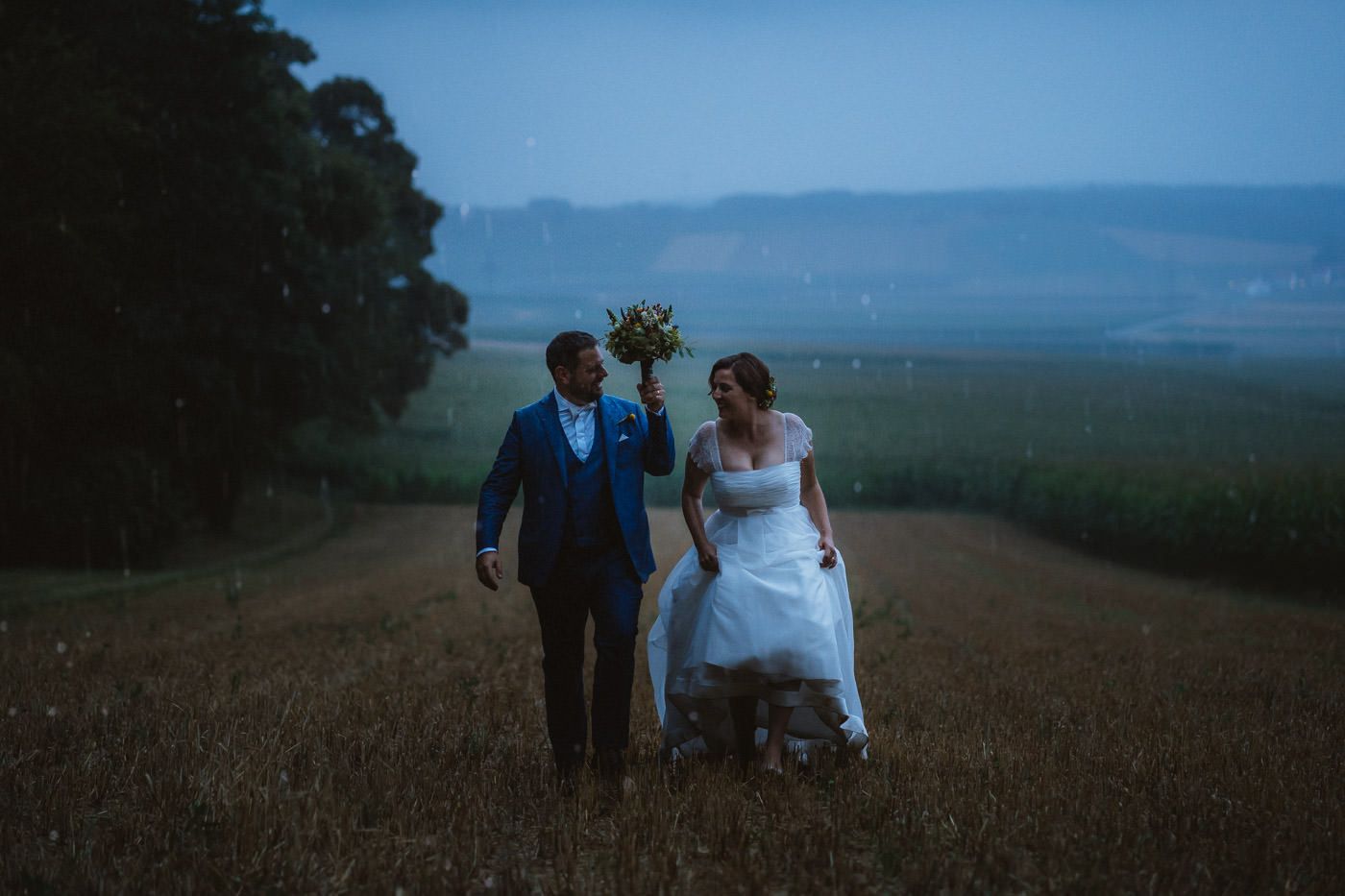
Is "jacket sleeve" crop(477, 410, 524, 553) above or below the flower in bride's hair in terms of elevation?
below

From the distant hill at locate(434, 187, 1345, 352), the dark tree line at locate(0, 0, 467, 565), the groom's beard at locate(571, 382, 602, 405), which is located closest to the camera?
the groom's beard at locate(571, 382, 602, 405)

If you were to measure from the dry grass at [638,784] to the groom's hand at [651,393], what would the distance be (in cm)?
189

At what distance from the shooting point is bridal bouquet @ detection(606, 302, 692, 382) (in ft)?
21.4

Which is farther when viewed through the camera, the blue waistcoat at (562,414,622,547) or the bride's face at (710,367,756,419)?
the bride's face at (710,367,756,419)

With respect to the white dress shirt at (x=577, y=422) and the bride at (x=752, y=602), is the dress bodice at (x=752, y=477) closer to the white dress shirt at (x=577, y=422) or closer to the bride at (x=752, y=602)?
the bride at (x=752, y=602)

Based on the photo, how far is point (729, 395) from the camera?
674 cm

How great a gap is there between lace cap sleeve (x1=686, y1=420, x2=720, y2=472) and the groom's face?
2.14 ft

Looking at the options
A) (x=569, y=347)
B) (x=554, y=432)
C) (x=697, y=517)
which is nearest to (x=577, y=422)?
(x=554, y=432)

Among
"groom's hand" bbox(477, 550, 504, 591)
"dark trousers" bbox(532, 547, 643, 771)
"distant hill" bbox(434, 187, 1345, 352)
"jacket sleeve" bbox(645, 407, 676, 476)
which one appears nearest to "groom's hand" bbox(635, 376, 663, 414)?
"jacket sleeve" bbox(645, 407, 676, 476)

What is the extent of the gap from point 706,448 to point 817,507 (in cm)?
77

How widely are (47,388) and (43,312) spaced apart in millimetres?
1557

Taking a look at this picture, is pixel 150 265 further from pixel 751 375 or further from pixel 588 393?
pixel 751 375

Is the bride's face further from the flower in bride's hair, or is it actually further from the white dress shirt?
the white dress shirt

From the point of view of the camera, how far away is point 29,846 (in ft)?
16.9
